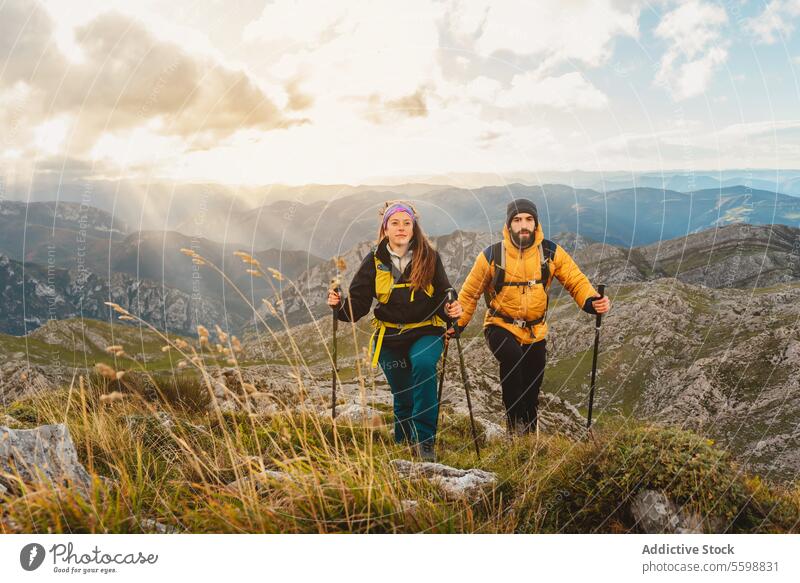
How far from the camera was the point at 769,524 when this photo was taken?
4.10 metres

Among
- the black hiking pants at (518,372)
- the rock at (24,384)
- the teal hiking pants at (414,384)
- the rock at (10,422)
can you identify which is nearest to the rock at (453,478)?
the teal hiking pants at (414,384)

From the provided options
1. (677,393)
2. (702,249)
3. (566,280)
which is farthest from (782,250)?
(566,280)

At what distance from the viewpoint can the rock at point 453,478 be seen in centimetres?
410

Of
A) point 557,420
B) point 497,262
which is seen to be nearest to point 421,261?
point 497,262

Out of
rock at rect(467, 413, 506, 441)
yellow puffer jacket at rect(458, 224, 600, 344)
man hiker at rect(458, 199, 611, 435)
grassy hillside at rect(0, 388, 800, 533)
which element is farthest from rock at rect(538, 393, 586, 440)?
grassy hillside at rect(0, 388, 800, 533)

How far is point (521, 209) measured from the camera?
679cm

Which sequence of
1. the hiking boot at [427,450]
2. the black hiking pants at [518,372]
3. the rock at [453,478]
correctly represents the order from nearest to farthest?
the rock at [453,478] → the hiking boot at [427,450] → the black hiking pants at [518,372]

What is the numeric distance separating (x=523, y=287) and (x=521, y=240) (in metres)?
0.67

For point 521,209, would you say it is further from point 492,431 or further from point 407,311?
point 492,431

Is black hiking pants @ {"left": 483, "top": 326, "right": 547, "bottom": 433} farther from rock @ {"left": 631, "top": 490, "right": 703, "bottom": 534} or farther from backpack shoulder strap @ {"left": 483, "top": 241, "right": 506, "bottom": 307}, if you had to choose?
rock @ {"left": 631, "top": 490, "right": 703, "bottom": 534}

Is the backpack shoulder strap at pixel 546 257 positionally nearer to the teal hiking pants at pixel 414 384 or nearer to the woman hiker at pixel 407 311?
the woman hiker at pixel 407 311
